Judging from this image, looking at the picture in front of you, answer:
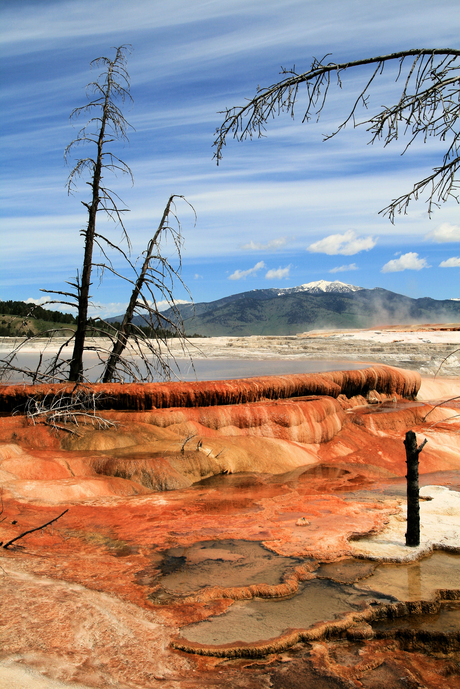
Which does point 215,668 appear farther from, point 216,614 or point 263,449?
point 263,449

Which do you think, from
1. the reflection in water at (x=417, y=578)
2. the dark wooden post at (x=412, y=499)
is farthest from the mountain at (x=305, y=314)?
the reflection in water at (x=417, y=578)

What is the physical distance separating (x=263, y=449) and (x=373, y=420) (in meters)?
3.61

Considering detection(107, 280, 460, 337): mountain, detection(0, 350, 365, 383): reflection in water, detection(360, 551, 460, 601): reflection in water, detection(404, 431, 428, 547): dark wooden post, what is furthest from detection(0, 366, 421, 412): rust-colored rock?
detection(107, 280, 460, 337): mountain

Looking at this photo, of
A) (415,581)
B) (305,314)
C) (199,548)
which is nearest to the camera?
(415,581)

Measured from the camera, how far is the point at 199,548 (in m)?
4.14

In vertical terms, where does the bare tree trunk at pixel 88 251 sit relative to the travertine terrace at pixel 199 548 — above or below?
above

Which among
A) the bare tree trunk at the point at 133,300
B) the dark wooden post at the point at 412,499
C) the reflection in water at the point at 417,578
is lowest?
the reflection in water at the point at 417,578

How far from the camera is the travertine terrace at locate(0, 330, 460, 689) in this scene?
2.59 meters

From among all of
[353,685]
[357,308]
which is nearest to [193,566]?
[353,685]

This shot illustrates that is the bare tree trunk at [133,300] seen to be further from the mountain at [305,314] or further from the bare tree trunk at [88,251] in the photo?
the mountain at [305,314]

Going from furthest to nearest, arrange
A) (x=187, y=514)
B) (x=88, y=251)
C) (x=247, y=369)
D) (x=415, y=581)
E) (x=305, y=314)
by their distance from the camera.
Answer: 1. (x=305, y=314)
2. (x=247, y=369)
3. (x=88, y=251)
4. (x=187, y=514)
5. (x=415, y=581)

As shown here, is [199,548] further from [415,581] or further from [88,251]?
[88,251]

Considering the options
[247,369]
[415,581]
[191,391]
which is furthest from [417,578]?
[247,369]

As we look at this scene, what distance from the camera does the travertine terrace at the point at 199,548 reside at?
259 cm
